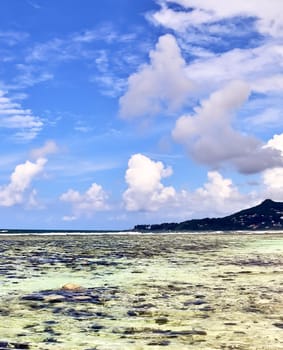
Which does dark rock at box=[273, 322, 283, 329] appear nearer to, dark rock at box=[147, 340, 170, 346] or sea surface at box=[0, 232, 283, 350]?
sea surface at box=[0, 232, 283, 350]

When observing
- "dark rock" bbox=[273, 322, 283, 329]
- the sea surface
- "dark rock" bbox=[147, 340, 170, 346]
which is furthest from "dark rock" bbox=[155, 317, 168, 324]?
"dark rock" bbox=[273, 322, 283, 329]

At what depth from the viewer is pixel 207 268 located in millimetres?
35375

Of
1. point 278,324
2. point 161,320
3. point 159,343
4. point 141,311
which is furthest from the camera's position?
point 141,311

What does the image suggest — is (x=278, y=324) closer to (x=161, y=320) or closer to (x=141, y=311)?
(x=161, y=320)

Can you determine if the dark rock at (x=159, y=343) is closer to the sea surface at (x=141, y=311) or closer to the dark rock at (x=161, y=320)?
the sea surface at (x=141, y=311)

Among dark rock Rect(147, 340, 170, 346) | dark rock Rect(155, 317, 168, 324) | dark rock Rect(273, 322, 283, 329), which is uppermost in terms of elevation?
dark rock Rect(155, 317, 168, 324)

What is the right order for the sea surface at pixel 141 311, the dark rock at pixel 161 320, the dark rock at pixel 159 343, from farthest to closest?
the dark rock at pixel 161 320
the sea surface at pixel 141 311
the dark rock at pixel 159 343

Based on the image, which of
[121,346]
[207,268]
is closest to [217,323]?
[121,346]

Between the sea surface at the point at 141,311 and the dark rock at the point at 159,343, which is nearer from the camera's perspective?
the dark rock at the point at 159,343

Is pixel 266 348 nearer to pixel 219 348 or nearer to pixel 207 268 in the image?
pixel 219 348

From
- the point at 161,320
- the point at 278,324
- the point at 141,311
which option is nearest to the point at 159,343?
the point at 161,320

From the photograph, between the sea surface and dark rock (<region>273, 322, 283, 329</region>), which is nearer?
the sea surface

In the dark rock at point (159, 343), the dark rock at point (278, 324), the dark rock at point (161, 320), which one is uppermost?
the dark rock at point (161, 320)

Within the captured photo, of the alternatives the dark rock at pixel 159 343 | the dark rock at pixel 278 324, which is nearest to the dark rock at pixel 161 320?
the dark rock at pixel 159 343
